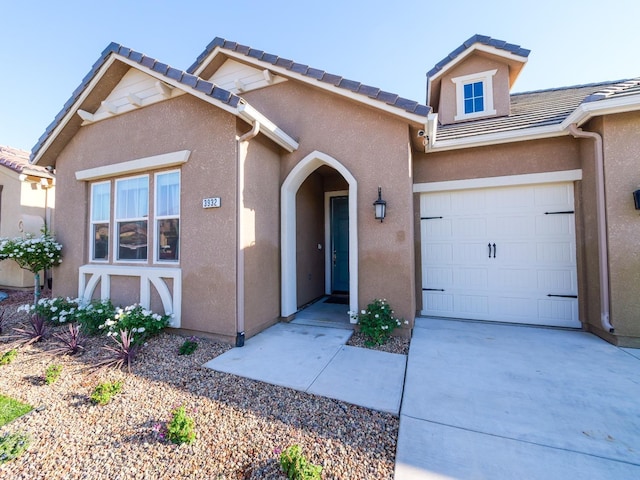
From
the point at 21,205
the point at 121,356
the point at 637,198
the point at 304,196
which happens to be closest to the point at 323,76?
the point at 304,196

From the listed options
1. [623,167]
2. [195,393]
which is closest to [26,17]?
[195,393]

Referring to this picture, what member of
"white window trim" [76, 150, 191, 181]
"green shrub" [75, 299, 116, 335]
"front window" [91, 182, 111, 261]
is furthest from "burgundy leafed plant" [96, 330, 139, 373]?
"white window trim" [76, 150, 191, 181]

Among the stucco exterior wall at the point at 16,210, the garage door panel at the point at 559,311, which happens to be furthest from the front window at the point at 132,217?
the garage door panel at the point at 559,311

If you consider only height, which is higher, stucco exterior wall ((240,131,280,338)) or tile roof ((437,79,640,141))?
tile roof ((437,79,640,141))

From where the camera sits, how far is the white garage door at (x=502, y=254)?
5.34m

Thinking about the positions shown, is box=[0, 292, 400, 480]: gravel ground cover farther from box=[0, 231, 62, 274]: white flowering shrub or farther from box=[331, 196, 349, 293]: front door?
box=[331, 196, 349, 293]: front door

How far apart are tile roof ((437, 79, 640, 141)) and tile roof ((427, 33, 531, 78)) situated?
137cm

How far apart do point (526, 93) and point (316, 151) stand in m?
8.08

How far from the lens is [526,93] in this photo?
28.3ft

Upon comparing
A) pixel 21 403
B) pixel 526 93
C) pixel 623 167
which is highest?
pixel 526 93

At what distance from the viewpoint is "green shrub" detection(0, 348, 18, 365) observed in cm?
401

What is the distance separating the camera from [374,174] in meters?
5.13

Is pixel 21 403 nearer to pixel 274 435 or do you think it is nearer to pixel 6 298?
pixel 274 435

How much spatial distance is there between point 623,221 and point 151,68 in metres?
8.83
